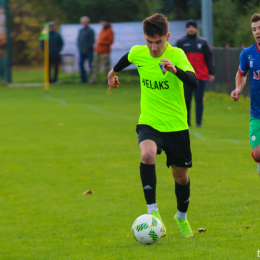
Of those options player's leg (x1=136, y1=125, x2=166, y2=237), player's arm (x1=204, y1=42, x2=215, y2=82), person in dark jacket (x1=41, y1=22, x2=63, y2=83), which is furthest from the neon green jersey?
person in dark jacket (x1=41, y1=22, x2=63, y2=83)

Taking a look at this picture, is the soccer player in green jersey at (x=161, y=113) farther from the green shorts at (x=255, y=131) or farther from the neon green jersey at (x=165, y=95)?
the green shorts at (x=255, y=131)

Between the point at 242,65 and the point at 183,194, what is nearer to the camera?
the point at 183,194

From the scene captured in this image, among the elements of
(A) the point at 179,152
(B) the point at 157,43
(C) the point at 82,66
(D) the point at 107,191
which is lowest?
(C) the point at 82,66

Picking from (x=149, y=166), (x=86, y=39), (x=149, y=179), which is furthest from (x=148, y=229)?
(x=86, y=39)

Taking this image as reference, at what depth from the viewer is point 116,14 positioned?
33.0 metres

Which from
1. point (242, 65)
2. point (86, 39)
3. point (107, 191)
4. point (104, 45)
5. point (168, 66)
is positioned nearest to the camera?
point (168, 66)

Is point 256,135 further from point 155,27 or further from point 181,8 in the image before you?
point 181,8

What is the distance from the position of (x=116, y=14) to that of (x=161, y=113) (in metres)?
28.5

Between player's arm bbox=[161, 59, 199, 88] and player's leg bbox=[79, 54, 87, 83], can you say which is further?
player's leg bbox=[79, 54, 87, 83]

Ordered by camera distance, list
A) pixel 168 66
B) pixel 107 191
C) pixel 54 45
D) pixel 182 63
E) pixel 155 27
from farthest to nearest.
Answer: pixel 54 45 < pixel 107 191 < pixel 182 63 < pixel 155 27 < pixel 168 66

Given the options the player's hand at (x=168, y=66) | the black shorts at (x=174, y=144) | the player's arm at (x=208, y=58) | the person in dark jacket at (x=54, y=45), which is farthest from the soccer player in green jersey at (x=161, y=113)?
the person in dark jacket at (x=54, y=45)

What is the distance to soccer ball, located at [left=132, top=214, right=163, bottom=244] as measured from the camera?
5.00m

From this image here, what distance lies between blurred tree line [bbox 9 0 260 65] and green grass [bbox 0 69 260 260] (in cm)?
715

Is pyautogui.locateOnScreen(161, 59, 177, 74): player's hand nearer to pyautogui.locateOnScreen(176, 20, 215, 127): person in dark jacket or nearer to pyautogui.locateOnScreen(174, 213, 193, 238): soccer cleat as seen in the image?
pyautogui.locateOnScreen(174, 213, 193, 238): soccer cleat
